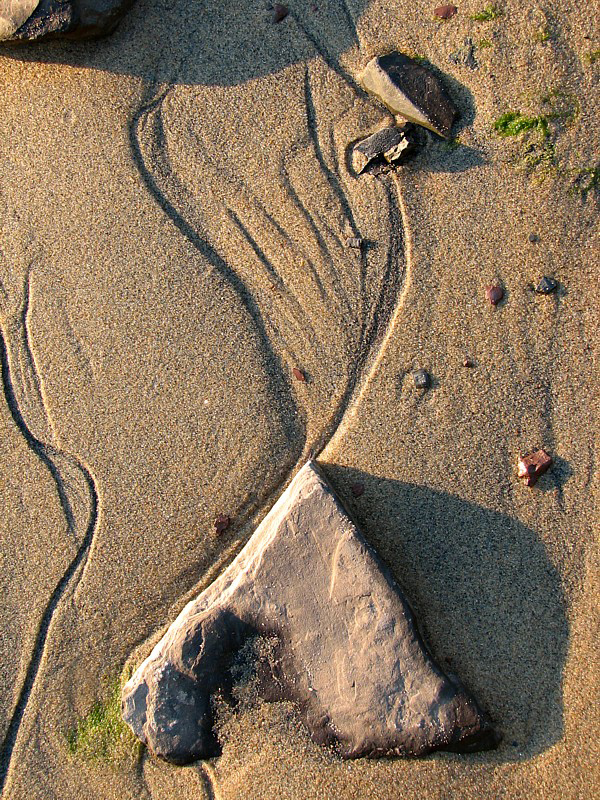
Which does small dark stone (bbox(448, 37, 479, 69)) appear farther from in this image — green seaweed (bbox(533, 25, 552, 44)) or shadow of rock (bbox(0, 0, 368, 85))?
shadow of rock (bbox(0, 0, 368, 85))

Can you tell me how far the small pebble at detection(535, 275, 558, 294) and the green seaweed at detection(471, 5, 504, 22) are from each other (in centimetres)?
106

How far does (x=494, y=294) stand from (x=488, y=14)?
112 centimetres

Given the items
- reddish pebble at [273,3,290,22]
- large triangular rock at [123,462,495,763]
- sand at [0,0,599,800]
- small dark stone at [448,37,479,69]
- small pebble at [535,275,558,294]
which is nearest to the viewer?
large triangular rock at [123,462,495,763]

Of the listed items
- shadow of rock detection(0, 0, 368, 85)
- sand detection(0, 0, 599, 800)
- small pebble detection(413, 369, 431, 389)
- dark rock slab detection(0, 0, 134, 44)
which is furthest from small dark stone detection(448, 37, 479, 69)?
dark rock slab detection(0, 0, 134, 44)

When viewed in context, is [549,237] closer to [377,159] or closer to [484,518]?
[377,159]

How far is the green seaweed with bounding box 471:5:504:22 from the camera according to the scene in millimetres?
2389

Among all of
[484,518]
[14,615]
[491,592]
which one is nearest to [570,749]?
[491,592]

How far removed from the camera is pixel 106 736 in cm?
228

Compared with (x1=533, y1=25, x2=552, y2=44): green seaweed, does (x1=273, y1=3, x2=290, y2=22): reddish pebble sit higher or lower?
A: higher

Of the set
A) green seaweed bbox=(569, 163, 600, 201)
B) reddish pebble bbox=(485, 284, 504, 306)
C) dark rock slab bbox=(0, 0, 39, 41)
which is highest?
→ dark rock slab bbox=(0, 0, 39, 41)

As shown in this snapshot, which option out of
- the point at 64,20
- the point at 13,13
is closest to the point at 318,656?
the point at 64,20

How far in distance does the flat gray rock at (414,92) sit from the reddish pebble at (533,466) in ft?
4.25

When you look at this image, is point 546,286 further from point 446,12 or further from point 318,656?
point 318,656

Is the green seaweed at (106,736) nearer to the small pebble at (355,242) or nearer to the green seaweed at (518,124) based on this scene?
the small pebble at (355,242)
